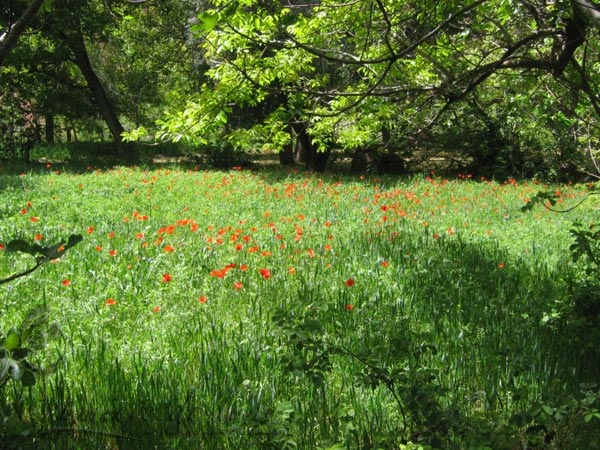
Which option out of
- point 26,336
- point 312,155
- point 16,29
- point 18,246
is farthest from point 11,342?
point 312,155

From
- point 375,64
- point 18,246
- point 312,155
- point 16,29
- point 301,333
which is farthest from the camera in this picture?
point 312,155

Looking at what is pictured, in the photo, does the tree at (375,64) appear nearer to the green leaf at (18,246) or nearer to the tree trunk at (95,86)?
the green leaf at (18,246)

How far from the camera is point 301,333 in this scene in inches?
82.6

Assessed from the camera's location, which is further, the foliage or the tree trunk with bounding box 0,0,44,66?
the tree trunk with bounding box 0,0,44,66

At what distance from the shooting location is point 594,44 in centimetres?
498

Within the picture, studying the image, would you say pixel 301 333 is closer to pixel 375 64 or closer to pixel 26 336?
pixel 26 336

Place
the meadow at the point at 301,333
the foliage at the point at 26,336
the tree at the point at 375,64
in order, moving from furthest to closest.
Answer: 1. the tree at the point at 375,64
2. the meadow at the point at 301,333
3. the foliage at the point at 26,336

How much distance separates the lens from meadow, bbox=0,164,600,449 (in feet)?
7.47

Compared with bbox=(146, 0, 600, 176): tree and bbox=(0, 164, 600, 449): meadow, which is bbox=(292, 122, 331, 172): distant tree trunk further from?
bbox=(146, 0, 600, 176): tree

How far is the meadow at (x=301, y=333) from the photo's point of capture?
2.28 m

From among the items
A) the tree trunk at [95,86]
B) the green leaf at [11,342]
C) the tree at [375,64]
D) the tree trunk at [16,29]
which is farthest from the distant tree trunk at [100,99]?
the green leaf at [11,342]

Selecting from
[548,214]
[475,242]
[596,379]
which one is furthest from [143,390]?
[548,214]

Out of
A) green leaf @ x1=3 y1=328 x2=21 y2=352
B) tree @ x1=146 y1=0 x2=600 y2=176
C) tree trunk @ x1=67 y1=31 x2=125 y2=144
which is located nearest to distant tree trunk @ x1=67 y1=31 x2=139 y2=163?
tree trunk @ x1=67 y1=31 x2=125 y2=144

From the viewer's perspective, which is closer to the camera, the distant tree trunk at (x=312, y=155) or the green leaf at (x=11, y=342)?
the green leaf at (x=11, y=342)
